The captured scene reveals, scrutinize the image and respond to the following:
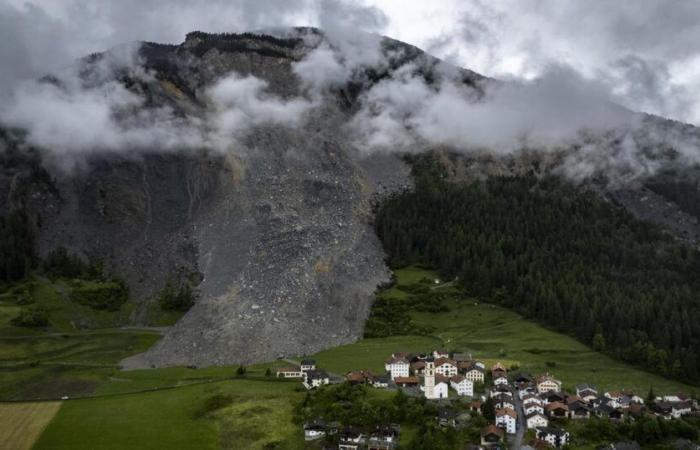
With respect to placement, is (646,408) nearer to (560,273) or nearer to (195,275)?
(560,273)

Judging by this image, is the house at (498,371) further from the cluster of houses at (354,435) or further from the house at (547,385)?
the cluster of houses at (354,435)

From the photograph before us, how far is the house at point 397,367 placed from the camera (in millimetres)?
113537

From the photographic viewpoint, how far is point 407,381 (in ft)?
356

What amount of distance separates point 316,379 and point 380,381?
9.93m

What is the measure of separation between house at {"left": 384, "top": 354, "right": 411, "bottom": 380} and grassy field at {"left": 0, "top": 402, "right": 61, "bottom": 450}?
4972cm

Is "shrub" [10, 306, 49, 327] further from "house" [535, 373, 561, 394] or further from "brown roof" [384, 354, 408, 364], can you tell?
"house" [535, 373, 561, 394]

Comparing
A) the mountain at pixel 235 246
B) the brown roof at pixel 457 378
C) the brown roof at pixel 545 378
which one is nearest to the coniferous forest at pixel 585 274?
the mountain at pixel 235 246

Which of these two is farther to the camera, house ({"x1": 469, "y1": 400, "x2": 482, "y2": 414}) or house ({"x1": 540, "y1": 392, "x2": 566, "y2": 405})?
house ({"x1": 540, "y1": 392, "x2": 566, "y2": 405})

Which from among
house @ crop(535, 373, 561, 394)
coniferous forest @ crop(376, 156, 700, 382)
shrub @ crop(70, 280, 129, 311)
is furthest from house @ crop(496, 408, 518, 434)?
shrub @ crop(70, 280, 129, 311)

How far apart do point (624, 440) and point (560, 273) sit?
84808 mm

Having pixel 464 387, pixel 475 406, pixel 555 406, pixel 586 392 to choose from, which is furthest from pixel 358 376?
pixel 586 392

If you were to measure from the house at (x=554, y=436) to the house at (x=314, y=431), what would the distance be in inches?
1027

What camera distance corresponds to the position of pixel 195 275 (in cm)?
16738

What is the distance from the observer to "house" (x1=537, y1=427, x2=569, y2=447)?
85.9 meters
